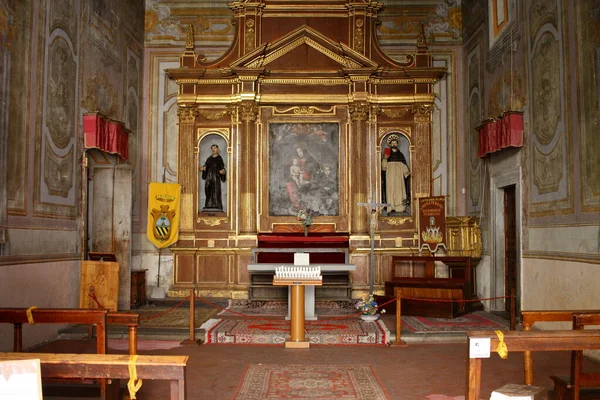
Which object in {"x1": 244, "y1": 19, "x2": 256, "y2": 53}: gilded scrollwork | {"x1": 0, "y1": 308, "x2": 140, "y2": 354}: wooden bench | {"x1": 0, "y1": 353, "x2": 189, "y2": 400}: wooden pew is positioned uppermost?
{"x1": 244, "y1": 19, "x2": 256, "y2": 53}: gilded scrollwork

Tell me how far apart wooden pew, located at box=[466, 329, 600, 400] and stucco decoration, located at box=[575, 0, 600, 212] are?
3.74 metres

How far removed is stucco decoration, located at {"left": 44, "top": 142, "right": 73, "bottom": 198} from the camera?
29.5ft

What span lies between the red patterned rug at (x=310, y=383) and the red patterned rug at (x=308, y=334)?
4.88 feet

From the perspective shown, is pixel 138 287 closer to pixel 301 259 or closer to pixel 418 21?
pixel 301 259

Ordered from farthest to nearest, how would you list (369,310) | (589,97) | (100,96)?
(100,96) < (369,310) < (589,97)

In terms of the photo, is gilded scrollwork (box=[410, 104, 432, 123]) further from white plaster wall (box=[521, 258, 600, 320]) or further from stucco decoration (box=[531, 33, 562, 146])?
white plaster wall (box=[521, 258, 600, 320])

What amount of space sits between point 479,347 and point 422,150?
31.5ft

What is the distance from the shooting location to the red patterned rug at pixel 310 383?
5.88 metres

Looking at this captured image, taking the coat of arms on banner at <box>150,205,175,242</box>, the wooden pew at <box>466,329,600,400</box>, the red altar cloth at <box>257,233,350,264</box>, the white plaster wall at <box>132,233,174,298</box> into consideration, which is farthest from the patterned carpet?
the wooden pew at <box>466,329,600,400</box>

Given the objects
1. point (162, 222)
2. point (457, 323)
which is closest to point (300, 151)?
point (162, 222)

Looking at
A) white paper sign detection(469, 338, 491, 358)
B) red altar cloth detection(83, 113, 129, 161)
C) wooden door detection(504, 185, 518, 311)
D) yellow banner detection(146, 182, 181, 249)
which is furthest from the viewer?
yellow banner detection(146, 182, 181, 249)

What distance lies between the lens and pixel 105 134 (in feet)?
35.0

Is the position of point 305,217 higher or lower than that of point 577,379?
higher

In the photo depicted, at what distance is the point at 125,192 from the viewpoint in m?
11.5
